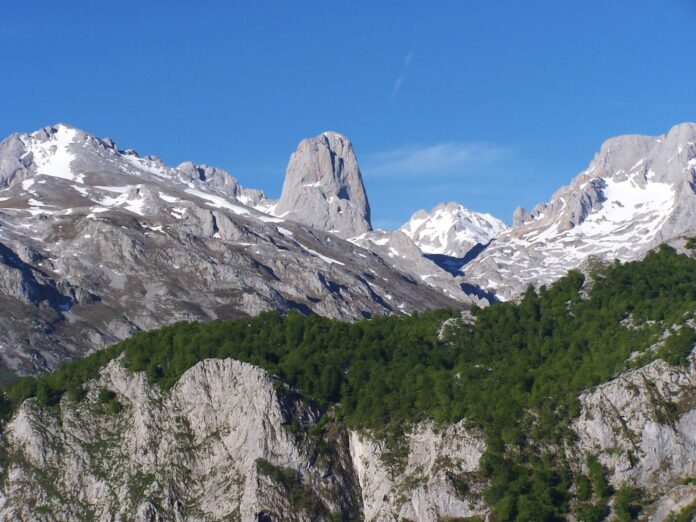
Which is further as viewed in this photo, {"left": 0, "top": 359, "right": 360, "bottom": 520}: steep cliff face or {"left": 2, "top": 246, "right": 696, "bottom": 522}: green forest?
{"left": 0, "top": 359, "right": 360, "bottom": 520}: steep cliff face

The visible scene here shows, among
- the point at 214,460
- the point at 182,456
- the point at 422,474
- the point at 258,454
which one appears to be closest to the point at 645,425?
the point at 422,474

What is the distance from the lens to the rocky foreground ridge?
386 ft

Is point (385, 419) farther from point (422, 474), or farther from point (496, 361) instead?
point (496, 361)

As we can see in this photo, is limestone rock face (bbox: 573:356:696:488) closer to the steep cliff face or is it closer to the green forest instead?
the green forest

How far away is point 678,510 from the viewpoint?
4161 inches

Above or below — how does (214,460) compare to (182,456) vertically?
below

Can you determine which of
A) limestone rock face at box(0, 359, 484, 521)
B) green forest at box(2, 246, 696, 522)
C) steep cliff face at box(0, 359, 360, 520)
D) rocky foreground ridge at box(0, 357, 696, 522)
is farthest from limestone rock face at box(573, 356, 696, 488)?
steep cliff face at box(0, 359, 360, 520)

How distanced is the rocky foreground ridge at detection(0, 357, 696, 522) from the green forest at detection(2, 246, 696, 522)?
2.41m

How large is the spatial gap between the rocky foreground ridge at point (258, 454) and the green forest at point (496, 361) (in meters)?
2.41

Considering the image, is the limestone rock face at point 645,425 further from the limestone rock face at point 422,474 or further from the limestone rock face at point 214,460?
the limestone rock face at point 214,460

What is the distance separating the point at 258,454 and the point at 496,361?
33.7 meters

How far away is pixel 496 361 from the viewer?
146500 millimetres

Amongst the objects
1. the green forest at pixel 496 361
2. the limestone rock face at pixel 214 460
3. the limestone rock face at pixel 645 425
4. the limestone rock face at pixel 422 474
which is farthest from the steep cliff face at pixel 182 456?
the limestone rock face at pixel 645 425

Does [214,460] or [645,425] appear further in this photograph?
[214,460]
